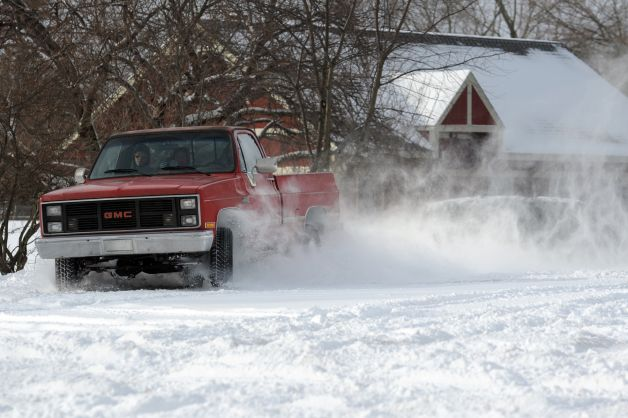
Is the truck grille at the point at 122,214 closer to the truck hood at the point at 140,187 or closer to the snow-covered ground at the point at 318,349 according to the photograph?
the truck hood at the point at 140,187

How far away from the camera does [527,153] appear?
107 ft

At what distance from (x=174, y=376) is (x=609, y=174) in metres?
30.9

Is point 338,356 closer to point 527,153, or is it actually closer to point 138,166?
point 138,166

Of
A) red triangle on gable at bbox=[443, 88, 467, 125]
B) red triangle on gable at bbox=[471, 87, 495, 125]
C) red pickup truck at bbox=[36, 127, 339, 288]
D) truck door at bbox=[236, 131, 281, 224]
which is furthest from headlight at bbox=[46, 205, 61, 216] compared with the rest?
red triangle on gable at bbox=[471, 87, 495, 125]

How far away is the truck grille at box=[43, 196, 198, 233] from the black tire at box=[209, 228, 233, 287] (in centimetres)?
39

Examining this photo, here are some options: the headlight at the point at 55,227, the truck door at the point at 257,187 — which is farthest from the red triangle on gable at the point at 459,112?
the headlight at the point at 55,227

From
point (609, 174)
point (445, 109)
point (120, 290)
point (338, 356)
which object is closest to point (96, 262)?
point (120, 290)

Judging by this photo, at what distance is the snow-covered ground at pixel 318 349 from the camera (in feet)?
17.9

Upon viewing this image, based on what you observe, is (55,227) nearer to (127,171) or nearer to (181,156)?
(127,171)

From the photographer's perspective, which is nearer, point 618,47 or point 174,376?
point 174,376

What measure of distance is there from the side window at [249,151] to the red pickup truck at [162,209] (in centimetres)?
3

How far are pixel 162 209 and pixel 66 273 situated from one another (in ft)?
4.29

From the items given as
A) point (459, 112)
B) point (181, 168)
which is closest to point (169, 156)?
point (181, 168)

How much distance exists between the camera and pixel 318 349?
22.2 feet
